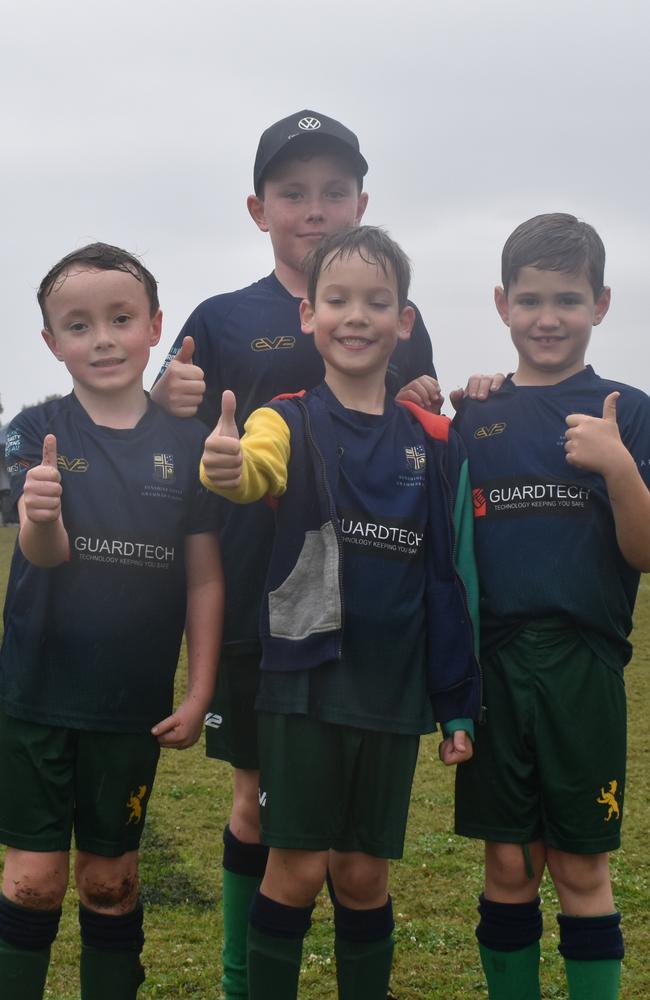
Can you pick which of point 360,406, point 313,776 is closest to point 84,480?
point 360,406

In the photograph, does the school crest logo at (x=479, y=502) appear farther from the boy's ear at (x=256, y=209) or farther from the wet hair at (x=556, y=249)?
the boy's ear at (x=256, y=209)

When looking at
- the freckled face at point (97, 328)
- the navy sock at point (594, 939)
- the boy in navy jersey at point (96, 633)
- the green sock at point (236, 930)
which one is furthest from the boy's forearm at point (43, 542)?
the navy sock at point (594, 939)

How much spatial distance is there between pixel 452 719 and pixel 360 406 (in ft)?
2.68

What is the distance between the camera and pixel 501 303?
3.02 metres

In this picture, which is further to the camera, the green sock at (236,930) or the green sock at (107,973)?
the green sock at (236,930)

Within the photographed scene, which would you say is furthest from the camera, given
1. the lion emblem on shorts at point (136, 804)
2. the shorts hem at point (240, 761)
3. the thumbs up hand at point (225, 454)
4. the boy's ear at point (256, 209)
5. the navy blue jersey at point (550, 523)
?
the boy's ear at point (256, 209)

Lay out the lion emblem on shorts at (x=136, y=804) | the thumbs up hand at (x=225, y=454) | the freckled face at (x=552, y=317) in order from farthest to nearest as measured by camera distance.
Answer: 1. the freckled face at (x=552, y=317)
2. the lion emblem on shorts at (x=136, y=804)
3. the thumbs up hand at (x=225, y=454)

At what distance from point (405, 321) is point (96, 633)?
3.73 feet

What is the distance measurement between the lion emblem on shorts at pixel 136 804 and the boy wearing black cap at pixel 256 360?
463 mm

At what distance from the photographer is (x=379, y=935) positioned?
267cm

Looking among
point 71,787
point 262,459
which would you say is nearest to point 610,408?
point 262,459

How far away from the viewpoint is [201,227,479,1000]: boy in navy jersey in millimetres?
2527

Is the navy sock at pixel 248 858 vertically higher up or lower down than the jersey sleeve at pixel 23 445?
lower down

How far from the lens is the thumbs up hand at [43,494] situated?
237 cm
